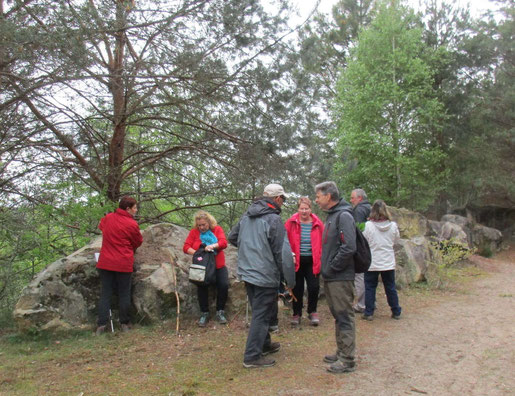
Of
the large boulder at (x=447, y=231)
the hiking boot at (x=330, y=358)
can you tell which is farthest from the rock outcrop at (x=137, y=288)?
the large boulder at (x=447, y=231)

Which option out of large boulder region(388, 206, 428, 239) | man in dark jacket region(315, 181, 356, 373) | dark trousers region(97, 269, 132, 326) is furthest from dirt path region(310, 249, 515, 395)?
large boulder region(388, 206, 428, 239)

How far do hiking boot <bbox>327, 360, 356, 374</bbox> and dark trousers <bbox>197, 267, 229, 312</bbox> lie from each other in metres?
2.04

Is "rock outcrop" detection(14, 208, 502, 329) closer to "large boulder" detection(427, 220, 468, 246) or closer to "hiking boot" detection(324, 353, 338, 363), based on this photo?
"hiking boot" detection(324, 353, 338, 363)

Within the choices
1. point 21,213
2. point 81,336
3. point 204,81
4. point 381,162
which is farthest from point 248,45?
point 381,162

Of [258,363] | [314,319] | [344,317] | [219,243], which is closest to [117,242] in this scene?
[219,243]

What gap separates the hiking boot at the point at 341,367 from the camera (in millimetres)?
3750

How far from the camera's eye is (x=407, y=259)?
26.6 feet

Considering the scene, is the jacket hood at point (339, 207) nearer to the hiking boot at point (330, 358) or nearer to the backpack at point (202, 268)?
the hiking boot at point (330, 358)

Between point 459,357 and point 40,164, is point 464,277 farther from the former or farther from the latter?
point 40,164

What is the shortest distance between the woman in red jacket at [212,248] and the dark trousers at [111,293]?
2.84ft

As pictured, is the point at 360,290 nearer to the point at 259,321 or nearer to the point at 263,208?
the point at 259,321

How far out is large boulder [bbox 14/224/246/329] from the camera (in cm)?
508

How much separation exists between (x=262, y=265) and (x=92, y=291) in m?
2.75

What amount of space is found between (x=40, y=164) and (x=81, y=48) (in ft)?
9.12
